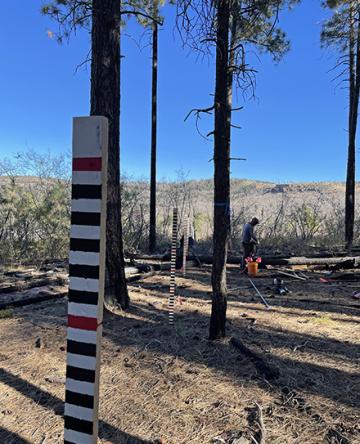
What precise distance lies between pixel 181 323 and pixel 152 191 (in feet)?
40.8

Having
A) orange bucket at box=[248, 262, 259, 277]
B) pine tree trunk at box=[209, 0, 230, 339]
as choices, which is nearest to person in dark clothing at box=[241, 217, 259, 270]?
orange bucket at box=[248, 262, 259, 277]

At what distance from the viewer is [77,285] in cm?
231

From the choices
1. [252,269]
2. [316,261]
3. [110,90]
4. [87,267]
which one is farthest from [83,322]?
[316,261]

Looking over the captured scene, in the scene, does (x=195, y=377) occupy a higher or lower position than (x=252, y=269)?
lower

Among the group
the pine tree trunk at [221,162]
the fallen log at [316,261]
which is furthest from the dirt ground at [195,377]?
the fallen log at [316,261]

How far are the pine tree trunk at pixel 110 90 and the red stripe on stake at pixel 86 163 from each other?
4.21 m

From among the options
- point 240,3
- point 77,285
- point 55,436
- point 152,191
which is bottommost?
point 55,436

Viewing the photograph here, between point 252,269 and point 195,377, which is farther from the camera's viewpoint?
point 252,269

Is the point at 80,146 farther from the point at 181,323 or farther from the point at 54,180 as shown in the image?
the point at 54,180

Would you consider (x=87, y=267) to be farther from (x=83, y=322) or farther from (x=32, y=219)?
(x=32, y=219)

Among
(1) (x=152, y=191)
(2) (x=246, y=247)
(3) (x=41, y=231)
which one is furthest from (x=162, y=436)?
(1) (x=152, y=191)

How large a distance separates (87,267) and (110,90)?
4752 millimetres

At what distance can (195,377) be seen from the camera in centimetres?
428

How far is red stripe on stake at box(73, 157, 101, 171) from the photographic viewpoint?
89.0 inches
